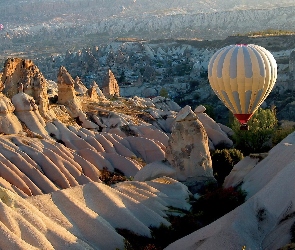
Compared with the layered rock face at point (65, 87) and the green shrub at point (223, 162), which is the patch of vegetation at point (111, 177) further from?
the layered rock face at point (65, 87)

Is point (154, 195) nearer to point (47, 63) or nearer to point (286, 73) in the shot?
point (286, 73)

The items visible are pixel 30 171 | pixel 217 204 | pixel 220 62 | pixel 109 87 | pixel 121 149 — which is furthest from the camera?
pixel 109 87

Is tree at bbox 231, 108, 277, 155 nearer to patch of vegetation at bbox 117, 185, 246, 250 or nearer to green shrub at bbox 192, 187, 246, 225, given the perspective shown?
patch of vegetation at bbox 117, 185, 246, 250

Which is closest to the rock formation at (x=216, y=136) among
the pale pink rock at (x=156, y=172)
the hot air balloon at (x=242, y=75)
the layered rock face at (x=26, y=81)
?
the layered rock face at (x=26, y=81)

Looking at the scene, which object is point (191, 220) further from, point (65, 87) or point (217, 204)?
point (65, 87)

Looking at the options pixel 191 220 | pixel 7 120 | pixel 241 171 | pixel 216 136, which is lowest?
pixel 216 136

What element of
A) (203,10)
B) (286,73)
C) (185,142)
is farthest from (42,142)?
(203,10)

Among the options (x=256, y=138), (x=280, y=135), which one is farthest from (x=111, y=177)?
(x=256, y=138)

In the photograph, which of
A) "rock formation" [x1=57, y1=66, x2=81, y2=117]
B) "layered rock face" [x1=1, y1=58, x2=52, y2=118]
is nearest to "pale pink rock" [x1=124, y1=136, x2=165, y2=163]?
"layered rock face" [x1=1, y1=58, x2=52, y2=118]
